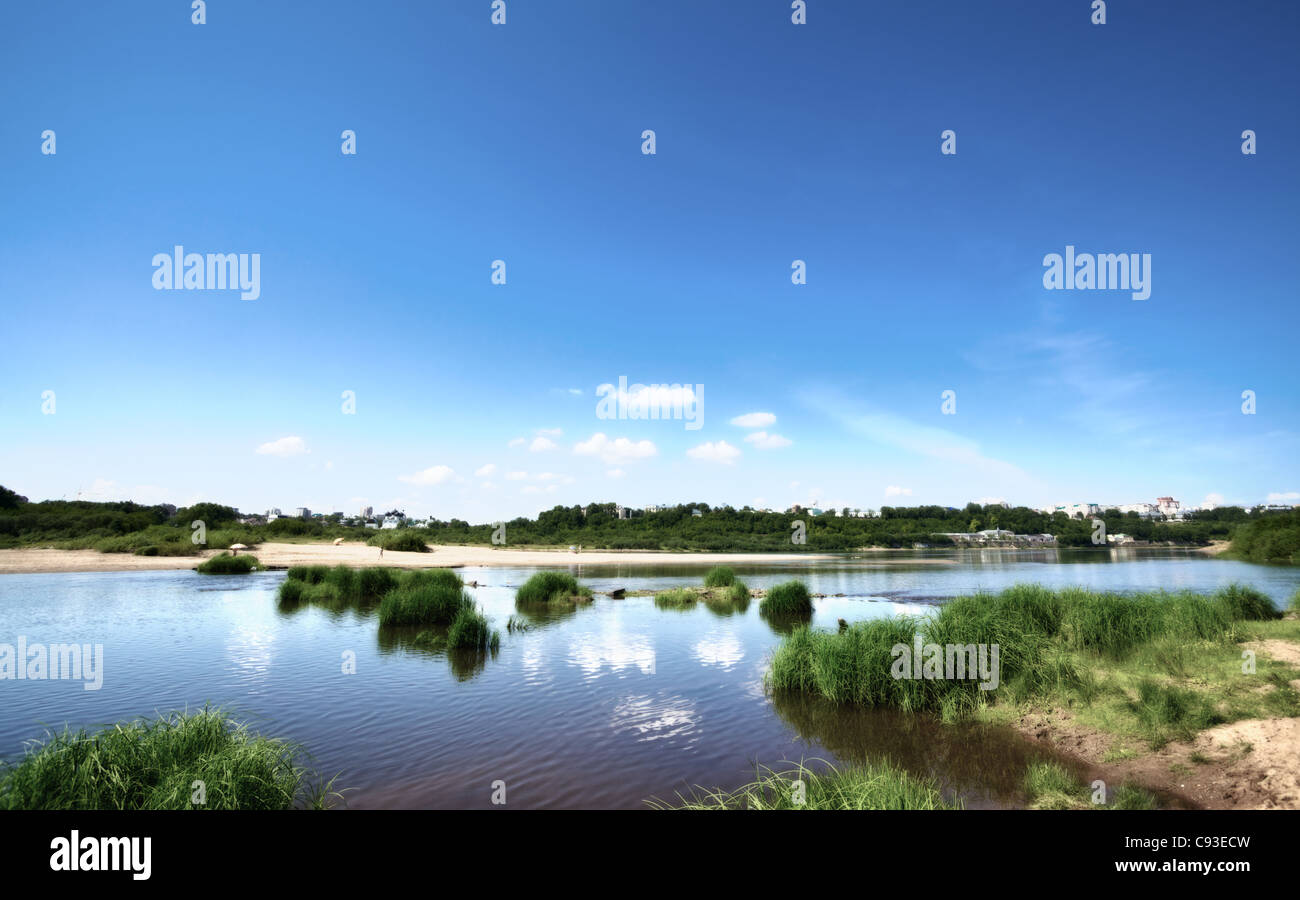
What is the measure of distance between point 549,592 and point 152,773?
95.7 ft

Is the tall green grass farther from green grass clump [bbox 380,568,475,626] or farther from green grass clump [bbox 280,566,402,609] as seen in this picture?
green grass clump [bbox 280,566,402,609]

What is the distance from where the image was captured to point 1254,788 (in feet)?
29.0

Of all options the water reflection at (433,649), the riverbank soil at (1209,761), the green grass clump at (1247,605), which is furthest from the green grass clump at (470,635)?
the green grass clump at (1247,605)

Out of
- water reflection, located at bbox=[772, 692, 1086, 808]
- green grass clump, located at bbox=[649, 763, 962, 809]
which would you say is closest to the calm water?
water reflection, located at bbox=[772, 692, 1086, 808]

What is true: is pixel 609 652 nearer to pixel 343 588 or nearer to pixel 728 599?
pixel 728 599

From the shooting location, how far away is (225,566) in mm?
53281

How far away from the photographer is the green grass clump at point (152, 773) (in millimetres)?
6949

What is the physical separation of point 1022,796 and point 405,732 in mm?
11948

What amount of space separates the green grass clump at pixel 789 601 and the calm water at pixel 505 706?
3.28 metres

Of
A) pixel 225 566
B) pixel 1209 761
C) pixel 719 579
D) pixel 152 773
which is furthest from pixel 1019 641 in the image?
pixel 225 566

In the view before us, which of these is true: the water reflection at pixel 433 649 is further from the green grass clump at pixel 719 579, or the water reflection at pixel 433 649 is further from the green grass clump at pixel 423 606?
the green grass clump at pixel 719 579

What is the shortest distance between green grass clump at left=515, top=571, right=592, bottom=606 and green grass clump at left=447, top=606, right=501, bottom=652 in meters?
12.9

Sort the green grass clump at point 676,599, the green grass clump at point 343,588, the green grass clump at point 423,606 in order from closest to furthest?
the green grass clump at point 423,606, the green grass clump at point 343,588, the green grass clump at point 676,599
